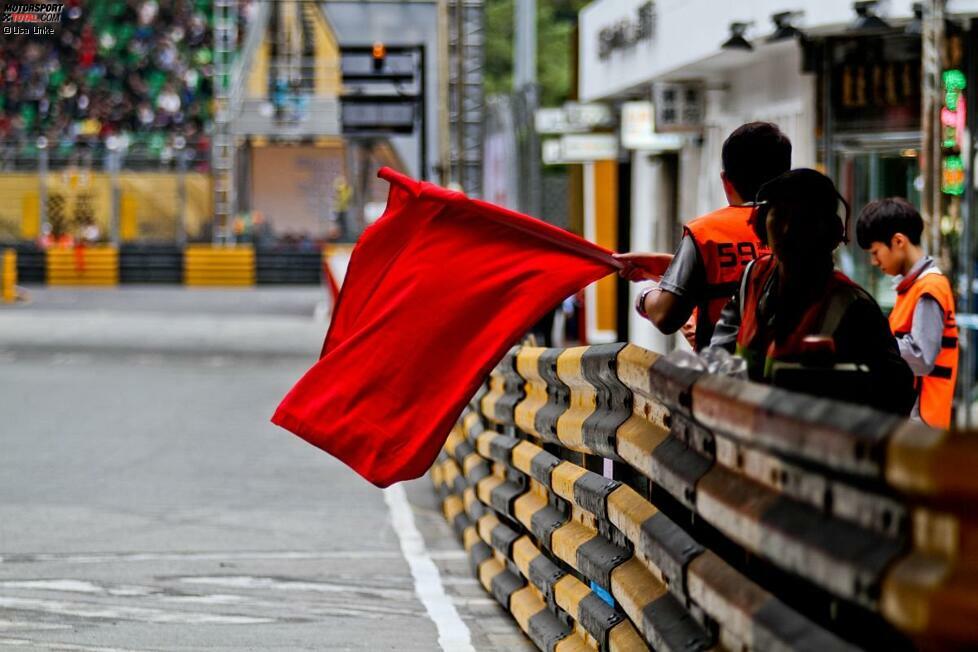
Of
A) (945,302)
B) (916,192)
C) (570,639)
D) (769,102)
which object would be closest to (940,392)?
(945,302)

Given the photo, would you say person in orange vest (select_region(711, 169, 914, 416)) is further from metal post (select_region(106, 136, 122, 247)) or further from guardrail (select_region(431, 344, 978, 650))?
metal post (select_region(106, 136, 122, 247))

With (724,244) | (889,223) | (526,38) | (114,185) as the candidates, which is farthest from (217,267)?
(724,244)

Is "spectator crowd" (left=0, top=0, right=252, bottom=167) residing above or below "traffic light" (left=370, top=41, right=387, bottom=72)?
above

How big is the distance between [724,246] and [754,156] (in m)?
0.28

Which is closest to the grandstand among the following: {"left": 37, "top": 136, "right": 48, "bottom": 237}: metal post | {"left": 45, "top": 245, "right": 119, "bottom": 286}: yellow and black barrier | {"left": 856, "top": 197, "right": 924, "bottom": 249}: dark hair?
{"left": 37, "top": 136, "right": 48, "bottom": 237}: metal post

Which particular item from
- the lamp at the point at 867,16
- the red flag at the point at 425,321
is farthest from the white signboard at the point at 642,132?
the red flag at the point at 425,321

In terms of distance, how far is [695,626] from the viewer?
4.71m

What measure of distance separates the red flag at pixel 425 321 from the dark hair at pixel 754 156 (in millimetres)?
773

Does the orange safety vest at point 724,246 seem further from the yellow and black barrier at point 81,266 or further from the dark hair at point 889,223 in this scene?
the yellow and black barrier at point 81,266

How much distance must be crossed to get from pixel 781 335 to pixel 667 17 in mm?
18816

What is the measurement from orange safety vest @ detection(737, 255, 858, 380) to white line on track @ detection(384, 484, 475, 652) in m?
2.54

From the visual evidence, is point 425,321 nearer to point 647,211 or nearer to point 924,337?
point 924,337

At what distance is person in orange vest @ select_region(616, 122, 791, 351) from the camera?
574 centimetres

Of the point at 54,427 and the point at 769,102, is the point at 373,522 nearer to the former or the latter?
the point at 54,427
